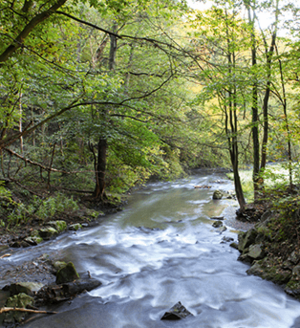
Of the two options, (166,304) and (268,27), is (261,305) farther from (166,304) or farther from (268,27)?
(268,27)

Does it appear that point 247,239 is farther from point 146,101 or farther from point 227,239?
point 146,101

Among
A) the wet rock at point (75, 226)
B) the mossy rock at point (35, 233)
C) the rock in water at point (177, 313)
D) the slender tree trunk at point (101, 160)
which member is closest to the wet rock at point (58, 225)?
the wet rock at point (75, 226)

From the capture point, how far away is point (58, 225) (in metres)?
8.31

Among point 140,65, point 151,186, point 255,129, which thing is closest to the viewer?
point 255,129

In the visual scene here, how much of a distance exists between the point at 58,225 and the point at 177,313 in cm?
558

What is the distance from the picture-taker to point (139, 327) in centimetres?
392

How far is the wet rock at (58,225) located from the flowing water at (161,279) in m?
0.53

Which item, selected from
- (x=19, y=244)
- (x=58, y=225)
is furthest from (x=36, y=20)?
(x=58, y=225)

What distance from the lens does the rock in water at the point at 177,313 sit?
408 cm

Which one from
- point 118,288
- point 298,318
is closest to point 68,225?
point 118,288

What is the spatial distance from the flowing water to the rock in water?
9 centimetres

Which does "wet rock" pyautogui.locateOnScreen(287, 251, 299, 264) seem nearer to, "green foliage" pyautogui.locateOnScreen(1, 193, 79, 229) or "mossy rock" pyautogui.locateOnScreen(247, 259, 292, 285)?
"mossy rock" pyautogui.locateOnScreen(247, 259, 292, 285)

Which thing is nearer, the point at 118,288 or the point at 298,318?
the point at 298,318

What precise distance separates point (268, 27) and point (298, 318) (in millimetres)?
9249
